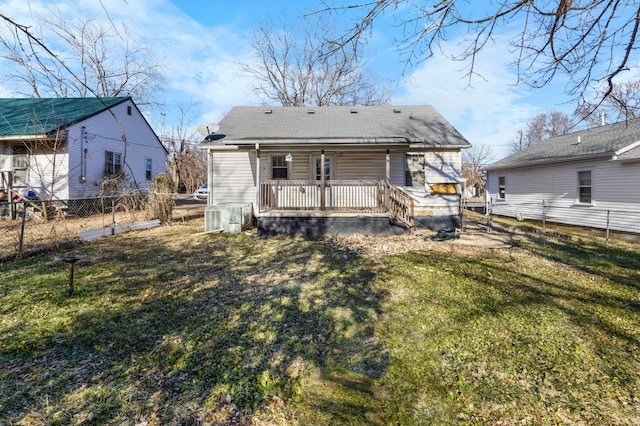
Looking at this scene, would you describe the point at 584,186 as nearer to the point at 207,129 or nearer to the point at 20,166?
the point at 207,129

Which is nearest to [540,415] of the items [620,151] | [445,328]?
[445,328]

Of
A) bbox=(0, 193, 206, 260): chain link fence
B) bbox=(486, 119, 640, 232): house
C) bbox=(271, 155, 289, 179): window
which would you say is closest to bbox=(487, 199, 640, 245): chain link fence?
bbox=(486, 119, 640, 232): house

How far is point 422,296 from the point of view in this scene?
4.76 metres

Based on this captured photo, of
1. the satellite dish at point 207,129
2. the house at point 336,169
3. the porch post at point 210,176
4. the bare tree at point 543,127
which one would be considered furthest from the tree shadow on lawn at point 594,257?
the bare tree at point 543,127

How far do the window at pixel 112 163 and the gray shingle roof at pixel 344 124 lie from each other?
6.96 meters

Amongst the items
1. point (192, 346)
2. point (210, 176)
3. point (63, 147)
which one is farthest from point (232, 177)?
point (192, 346)

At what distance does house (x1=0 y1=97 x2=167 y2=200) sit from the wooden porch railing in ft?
22.5

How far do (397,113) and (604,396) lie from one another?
1282 centimetres

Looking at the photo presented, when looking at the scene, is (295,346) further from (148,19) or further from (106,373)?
(148,19)

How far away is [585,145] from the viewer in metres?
13.1

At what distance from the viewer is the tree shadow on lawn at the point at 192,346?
8.20 ft

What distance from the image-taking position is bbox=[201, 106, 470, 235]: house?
9.16 meters

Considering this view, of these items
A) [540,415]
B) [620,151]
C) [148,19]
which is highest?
[148,19]

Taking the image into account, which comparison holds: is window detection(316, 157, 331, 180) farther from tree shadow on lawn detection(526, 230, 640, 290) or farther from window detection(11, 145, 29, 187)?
window detection(11, 145, 29, 187)
